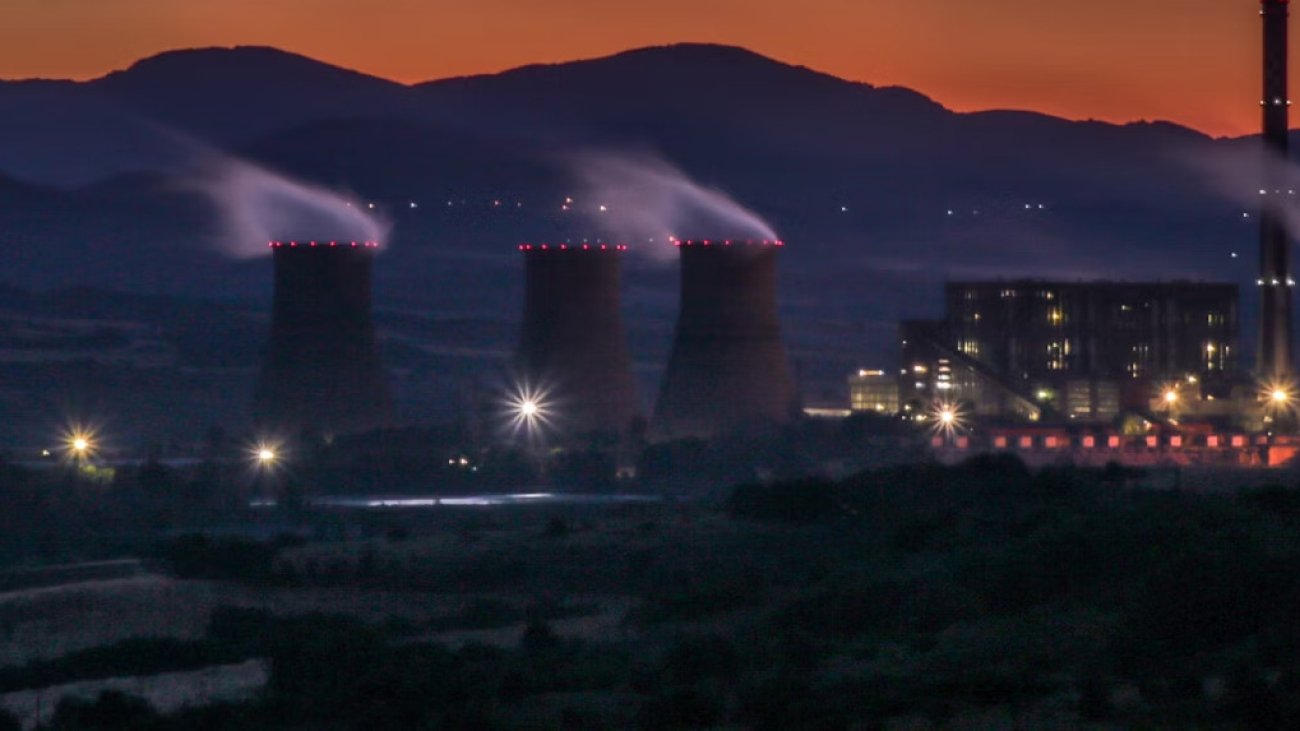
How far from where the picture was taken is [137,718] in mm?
19969

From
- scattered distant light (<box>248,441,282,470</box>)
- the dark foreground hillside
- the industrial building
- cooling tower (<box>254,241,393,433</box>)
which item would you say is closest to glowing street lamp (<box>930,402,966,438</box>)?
the industrial building

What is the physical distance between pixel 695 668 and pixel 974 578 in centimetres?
413

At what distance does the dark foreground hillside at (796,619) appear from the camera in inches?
708

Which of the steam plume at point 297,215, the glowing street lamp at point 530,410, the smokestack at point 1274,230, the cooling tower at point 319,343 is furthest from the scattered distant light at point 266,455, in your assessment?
the smokestack at point 1274,230

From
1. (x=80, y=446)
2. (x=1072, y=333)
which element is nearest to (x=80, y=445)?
(x=80, y=446)

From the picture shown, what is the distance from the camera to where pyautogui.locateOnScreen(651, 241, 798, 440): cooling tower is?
51938mm

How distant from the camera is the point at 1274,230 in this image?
183 feet

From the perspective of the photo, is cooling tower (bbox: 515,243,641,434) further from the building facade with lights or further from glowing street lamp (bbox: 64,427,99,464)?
glowing street lamp (bbox: 64,427,99,464)

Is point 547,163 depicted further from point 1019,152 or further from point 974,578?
point 974,578

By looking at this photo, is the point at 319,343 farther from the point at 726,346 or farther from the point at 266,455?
the point at 726,346

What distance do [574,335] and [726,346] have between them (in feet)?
9.13

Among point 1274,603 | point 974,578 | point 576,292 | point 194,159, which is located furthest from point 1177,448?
point 194,159

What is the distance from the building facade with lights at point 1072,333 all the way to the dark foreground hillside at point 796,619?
22.8 m

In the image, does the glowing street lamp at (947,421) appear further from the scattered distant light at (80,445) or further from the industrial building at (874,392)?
the scattered distant light at (80,445)
